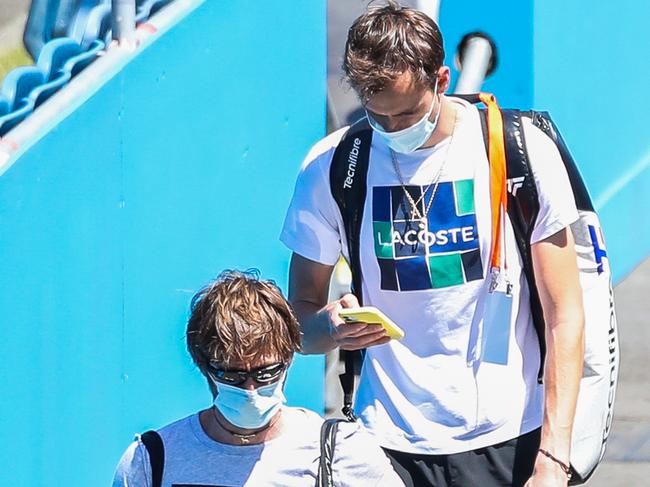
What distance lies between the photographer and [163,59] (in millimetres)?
4188

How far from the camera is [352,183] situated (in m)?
2.97

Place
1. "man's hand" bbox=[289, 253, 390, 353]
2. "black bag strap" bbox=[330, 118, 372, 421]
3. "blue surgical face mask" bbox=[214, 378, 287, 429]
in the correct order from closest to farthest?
"blue surgical face mask" bbox=[214, 378, 287, 429], "man's hand" bbox=[289, 253, 390, 353], "black bag strap" bbox=[330, 118, 372, 421]

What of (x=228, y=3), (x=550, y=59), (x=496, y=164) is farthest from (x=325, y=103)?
(x=496, y=164)

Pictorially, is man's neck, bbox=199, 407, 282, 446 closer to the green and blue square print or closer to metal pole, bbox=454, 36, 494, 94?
the green and blue square print

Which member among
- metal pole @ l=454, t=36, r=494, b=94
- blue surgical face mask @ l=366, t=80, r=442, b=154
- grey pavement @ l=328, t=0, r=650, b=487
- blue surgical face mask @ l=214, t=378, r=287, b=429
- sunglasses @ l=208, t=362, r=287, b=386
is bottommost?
grey pavement @ l=328, t=0, r=650, b=487

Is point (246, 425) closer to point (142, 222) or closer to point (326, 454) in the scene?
point (326, 454)

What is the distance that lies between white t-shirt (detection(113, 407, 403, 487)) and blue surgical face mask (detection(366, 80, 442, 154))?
673mm

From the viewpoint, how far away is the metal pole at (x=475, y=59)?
473 centimetres

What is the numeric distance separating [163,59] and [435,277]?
161 centimetres

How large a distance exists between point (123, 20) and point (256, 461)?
2.02m

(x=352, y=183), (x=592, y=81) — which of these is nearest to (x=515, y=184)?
(x=352, y=183)

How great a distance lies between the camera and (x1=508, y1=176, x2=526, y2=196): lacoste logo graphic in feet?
9.46

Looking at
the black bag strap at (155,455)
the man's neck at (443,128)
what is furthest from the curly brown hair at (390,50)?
the black bag strap at (155,455)

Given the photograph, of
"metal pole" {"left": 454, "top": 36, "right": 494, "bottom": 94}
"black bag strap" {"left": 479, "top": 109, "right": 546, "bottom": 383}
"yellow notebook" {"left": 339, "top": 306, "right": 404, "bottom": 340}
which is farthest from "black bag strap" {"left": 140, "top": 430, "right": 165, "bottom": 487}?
"metal pole" {"left": 454, "top": 36, "right": 494, "bottom": 94}
